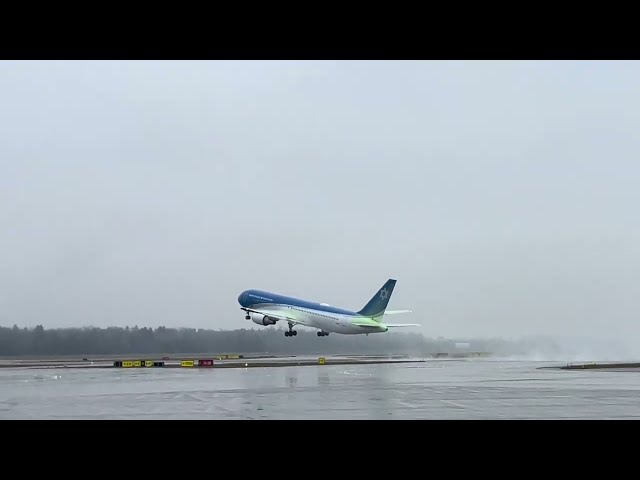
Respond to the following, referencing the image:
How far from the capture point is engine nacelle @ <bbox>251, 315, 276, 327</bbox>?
4914 inches

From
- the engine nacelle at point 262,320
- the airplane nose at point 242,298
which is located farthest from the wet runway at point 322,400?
the airplane nose at point 242,298

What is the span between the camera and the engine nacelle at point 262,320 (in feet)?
409

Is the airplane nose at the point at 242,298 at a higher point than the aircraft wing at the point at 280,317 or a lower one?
higher

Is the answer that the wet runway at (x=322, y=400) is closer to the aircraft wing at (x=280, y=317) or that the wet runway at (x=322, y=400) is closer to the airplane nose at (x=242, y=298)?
the aircraft wing at (x=280, y=317)

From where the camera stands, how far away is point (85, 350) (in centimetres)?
14525

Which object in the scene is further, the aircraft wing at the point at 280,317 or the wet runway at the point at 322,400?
the aircraft wing at the point at 280,317

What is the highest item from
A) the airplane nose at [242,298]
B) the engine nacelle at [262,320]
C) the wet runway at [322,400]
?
the airplane nose at [242,298]
